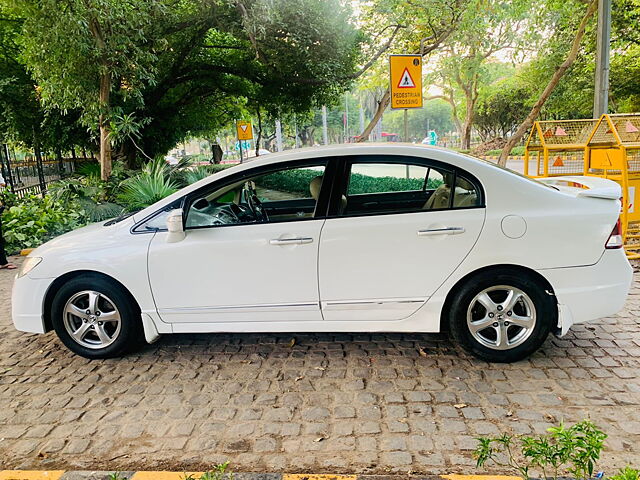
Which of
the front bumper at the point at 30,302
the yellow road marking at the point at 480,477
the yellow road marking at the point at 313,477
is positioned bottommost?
the yellow road marking at the point at 480,477

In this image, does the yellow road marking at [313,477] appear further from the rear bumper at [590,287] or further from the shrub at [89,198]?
the shrub at [89,198]

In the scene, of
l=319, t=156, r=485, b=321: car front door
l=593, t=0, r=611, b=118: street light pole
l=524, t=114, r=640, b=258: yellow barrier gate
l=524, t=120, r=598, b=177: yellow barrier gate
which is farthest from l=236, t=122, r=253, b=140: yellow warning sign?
l=319, t=156, r=485, b=321: car front door

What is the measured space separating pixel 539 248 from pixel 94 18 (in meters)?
7.59

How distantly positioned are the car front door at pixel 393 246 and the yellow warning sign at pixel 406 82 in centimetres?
467

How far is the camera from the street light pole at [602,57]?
8.30m

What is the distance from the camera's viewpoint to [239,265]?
3764 millimetres

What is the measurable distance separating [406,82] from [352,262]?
5399mm

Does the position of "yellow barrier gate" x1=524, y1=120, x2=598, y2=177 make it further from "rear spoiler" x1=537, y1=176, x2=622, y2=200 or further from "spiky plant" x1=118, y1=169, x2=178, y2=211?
"spiky plant" x1=118, y1=169, x2=178, y2=211

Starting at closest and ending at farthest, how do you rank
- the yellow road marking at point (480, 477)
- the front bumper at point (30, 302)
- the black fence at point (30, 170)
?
the yellow road marking at point (480, 477) < the front bumper at point (30, 302) < the black fence at point (30, 170)

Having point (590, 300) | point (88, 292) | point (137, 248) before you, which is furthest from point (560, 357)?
point (88, 292)

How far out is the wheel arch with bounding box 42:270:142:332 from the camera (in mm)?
3947

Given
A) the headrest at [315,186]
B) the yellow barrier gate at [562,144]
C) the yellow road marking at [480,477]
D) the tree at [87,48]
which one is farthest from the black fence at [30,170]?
the yellow road marking at [480,477]

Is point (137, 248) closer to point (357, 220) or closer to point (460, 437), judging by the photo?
point (357, 220)

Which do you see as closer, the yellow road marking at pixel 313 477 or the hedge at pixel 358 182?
the yellow road marking at pixel 313 477
